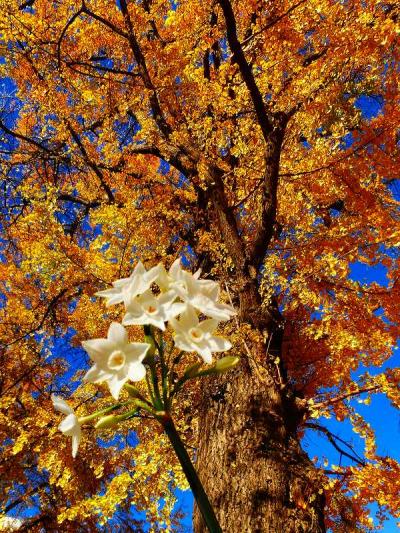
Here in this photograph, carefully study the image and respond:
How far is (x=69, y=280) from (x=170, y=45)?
17.6ft

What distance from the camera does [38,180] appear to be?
8.59 m

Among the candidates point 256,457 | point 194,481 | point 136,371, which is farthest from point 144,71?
point 194,481

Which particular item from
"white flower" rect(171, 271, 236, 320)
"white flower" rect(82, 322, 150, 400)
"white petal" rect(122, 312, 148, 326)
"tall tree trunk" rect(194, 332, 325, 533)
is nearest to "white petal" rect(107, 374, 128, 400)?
"white flower" rect(82, 322, 150, 400)

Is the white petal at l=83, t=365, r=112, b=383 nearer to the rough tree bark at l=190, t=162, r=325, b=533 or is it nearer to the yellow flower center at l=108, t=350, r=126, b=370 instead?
the yellow flower center at l=108, t=350, r=126, b=370

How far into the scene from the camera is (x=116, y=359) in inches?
41.1

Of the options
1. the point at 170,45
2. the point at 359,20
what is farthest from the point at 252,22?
the point at 359,20

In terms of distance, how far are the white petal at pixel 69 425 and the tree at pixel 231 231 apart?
2.18m

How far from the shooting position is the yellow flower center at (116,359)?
1.03 m

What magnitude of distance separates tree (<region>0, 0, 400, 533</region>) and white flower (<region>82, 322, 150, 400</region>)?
2.24 m

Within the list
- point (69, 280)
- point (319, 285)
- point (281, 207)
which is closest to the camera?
point (69, 280)

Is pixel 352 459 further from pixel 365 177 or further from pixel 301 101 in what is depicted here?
pixel 365 177

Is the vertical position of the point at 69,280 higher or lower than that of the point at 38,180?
lower

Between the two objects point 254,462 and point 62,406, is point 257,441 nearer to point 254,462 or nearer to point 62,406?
point 254,462

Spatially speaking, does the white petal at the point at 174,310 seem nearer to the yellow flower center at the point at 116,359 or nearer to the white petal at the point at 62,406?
the yellow flower center at the point at 116,359
